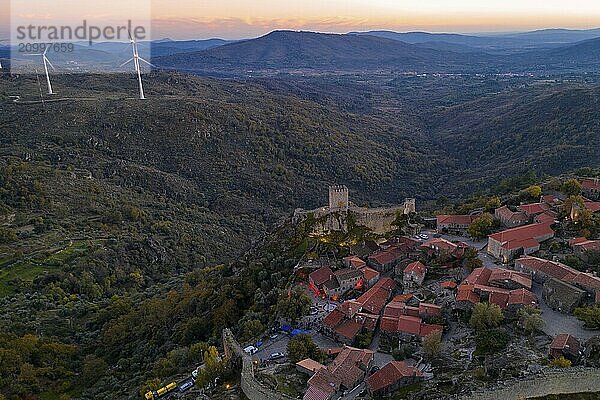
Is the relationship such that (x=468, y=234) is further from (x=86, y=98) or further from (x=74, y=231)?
(x=86, y=98)

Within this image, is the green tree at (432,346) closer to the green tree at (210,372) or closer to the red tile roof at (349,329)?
the red tile roof at (349,329)

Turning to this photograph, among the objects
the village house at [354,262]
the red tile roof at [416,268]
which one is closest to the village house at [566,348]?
the red tile roof at [416,268]

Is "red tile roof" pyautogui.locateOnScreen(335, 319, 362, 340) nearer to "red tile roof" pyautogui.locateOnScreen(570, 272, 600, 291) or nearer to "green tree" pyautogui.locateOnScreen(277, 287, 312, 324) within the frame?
"green tree" pyautogui.locateOnScreen(277, 287, 312, 324)

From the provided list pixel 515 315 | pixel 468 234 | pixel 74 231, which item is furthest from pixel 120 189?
pixel 515 315

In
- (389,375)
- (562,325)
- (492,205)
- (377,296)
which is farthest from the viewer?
(492,205)

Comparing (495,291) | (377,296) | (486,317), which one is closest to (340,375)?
(486,317)

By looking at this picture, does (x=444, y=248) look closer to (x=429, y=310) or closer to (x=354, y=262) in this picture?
(x=354, y=262)
